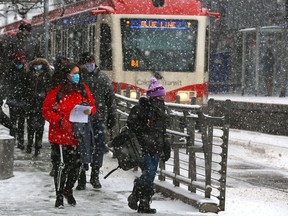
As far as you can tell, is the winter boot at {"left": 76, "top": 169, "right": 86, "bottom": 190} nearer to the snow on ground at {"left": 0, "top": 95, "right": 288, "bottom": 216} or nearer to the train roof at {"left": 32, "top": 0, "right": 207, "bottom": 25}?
the snow on ground at {"left": 0, "top": 95, "right": 288, "bottom": 216}

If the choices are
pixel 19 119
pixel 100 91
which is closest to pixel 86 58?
pixel 100 91

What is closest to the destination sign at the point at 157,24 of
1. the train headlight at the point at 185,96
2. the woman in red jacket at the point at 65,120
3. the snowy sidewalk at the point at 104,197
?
the train headlight at the point at 185,96

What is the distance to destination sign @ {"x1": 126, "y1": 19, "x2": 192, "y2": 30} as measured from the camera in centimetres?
2284

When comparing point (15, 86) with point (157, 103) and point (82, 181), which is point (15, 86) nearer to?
point (82, 181)

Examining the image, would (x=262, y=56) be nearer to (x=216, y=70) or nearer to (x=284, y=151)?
(x=216, y=70)

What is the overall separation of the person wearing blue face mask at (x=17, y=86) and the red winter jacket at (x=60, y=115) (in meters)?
6.24

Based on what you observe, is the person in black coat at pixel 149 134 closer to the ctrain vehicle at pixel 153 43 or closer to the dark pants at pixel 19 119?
the dark pants at pixel 19 119

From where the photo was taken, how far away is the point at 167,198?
38.4 ft

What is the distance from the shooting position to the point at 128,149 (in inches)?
405

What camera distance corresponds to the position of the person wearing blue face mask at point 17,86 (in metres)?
16.7

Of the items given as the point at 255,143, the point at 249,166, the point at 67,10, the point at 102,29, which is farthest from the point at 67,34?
the point at 249,166

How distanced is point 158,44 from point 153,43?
0.13m

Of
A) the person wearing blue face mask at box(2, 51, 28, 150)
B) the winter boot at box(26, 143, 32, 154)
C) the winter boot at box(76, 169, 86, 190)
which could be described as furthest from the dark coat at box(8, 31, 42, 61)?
the winter boot at box(76, 169, 86, 190)

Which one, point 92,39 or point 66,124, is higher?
point 92,39
